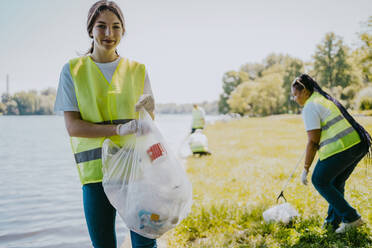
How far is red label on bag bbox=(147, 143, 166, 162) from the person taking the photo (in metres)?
1.55

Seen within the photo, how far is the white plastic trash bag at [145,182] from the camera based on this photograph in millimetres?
1459

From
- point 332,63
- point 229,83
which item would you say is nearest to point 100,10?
point 332,63

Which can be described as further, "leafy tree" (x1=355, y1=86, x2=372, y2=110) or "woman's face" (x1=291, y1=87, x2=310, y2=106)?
"leafy tree" (x1=355, y1=86, x2=372, y2=110)

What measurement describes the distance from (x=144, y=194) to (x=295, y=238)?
2.22 m

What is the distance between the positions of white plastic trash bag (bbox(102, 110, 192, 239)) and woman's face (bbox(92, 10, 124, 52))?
421mm

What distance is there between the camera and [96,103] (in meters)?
1.53

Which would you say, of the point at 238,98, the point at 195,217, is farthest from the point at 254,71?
the point at 195,217

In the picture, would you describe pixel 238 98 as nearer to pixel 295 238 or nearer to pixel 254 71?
pixel 254 71

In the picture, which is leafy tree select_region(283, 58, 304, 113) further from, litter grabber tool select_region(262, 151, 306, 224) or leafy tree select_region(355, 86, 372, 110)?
litter grabber tool select_region(262, 151, 306, 224)

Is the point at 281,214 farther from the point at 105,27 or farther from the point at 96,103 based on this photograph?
the point at 105,27

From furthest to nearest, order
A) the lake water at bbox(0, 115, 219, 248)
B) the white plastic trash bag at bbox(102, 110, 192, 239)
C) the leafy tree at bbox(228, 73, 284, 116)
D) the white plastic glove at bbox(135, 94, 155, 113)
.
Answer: the leafy tree at bbox(228, 73, 284, 116), the lake water at bbox(0, 115, 219, 248), the white plastic glove at bbox(135, 94, 155, 113), the white plastic trash bag at bbox(102, 110, 192, 239)

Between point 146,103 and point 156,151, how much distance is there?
27 centimetres

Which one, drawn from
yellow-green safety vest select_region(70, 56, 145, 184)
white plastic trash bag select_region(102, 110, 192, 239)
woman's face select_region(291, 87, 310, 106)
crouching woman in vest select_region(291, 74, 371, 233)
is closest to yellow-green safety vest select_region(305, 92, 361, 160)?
crouching woman in vest select_region(291, 74, 371, 233)

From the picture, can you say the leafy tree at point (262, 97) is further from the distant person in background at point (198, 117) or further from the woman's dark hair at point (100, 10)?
the woman's dark hair at point (100, 10)
